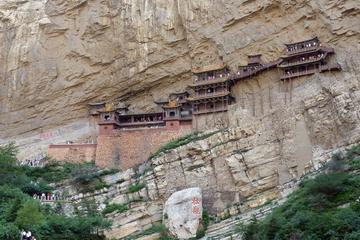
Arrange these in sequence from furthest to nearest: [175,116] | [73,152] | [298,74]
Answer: [73,152] < [175,116] < [298,74]

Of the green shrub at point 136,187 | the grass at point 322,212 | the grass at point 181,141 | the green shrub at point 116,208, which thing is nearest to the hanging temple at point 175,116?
the grass at point 181,141

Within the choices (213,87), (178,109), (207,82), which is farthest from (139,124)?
(213,87)

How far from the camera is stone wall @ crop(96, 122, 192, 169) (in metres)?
35.5

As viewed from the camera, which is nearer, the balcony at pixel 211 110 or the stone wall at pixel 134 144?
the balcony at pixel 211 110

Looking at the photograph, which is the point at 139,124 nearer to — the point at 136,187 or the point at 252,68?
the point at 136,187

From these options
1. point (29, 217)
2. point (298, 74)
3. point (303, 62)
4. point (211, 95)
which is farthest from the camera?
point (211, 95)

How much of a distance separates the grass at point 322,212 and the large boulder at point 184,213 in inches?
164

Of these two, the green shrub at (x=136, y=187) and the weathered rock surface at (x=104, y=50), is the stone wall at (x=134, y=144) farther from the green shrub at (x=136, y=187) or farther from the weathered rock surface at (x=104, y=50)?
the weathered rock surface at (x=104, y=50)

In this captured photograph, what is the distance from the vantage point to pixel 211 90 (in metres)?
36.5

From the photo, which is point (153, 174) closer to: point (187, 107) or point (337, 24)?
point (187, 107)

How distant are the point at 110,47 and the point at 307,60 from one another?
42.0 ft

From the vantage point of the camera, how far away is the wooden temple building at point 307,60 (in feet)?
107

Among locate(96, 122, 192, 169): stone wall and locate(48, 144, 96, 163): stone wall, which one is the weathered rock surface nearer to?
locate(48, 144, 96, 163): stone wall

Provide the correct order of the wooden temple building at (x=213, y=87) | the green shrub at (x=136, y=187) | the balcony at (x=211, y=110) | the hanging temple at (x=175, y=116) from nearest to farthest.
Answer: the green shrub at (x=136, y=187), the wooden temple building at (x=213, y=87), the hanging temple at (x=175, y=116), the balcony at (x=211, y=110)
